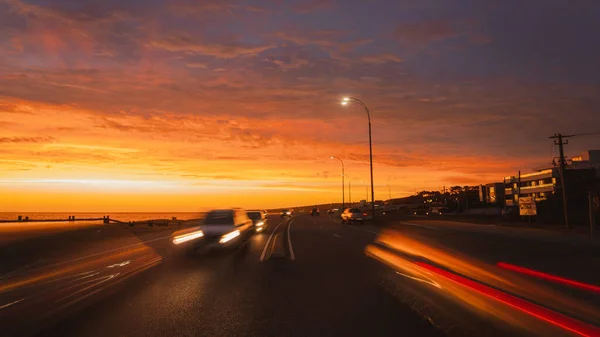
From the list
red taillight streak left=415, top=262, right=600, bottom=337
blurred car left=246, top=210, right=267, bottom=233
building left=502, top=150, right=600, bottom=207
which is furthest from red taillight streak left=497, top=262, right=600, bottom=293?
building left=502, top=150, right=600, bottom=207

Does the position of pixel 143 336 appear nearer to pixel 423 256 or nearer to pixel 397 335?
pixel 397 335

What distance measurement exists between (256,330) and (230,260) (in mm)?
10571

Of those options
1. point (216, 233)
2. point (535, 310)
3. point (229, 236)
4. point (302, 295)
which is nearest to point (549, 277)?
point (535, 310)

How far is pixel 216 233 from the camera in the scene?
18922 mm

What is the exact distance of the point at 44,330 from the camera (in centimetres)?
738

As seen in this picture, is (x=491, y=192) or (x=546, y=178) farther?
(x=491, y=192)

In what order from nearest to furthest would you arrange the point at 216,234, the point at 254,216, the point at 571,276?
the point at 571,276 → the point at 216,234 → the point at 254,216

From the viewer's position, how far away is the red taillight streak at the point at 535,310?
6798 mm

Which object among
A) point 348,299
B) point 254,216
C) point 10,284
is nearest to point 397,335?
point 348,299

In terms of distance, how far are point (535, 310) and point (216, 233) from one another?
42.6 feet

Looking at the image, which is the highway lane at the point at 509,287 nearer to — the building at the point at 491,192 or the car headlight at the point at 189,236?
the car headlight at the point at 189,236

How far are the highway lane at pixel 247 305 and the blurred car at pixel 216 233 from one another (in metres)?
3.08

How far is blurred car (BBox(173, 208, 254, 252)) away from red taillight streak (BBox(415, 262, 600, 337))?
32.1ft

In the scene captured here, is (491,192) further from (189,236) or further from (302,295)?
(302,295)
